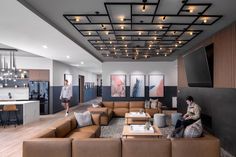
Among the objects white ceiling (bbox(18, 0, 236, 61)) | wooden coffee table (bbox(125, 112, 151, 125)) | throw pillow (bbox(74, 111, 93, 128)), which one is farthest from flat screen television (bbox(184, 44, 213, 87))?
throw pillow (bbox(74, 111, 93, 128))

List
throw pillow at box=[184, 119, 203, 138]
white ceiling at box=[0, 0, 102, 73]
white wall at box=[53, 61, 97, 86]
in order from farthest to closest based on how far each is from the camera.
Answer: white wall at box=[53, 61, 97, 86] → white ceiling at box=[0, 0, 102, 73] → throw pillow at box=[184, 119, 203, 138]

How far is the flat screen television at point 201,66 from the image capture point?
21.6ft

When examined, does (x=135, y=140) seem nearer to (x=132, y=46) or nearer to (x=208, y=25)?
(x=208, y=25)

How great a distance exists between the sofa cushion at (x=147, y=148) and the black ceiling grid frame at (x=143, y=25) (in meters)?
2.56

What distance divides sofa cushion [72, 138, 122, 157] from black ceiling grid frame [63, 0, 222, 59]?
261 centimetres

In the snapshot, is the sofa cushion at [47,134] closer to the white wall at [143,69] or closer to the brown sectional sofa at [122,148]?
the brown sectional sofa at [122,148]

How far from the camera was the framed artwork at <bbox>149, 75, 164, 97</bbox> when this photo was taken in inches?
530

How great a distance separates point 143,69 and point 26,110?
7.23m

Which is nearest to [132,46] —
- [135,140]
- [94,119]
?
[94,119]

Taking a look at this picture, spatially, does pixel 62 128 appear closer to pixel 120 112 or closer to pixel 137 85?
pixel 120 112

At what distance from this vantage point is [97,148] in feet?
11.8

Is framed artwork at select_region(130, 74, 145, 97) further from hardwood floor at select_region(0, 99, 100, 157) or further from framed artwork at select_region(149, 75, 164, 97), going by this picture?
hardwood floor at select_region(0, 99, 100, 157)

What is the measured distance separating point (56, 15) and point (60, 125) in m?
2.52

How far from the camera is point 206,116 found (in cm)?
686
